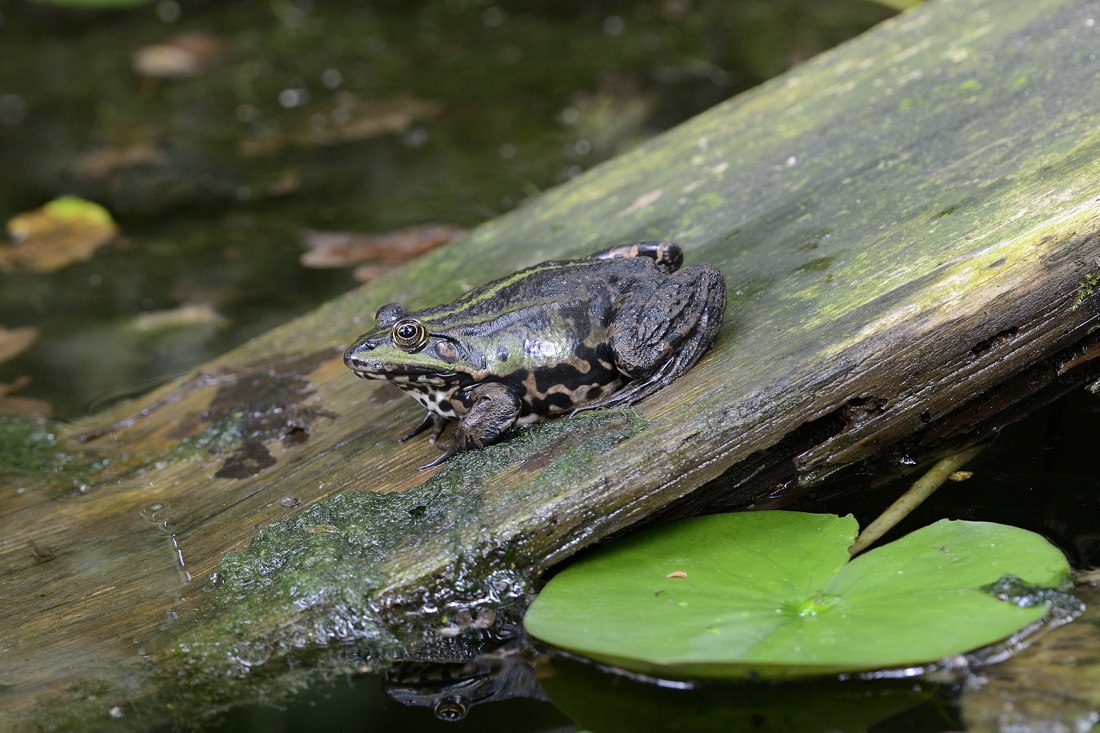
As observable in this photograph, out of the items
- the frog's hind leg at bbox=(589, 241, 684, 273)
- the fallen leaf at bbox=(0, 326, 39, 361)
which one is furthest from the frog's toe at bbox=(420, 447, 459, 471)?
the fallen leaf at bbox=(0, 326, 39, 361)

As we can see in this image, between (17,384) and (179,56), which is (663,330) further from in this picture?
(179,56)

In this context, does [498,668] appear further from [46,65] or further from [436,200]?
[46,65]

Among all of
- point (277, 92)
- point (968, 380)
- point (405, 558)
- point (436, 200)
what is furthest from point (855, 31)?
point (405, 558)

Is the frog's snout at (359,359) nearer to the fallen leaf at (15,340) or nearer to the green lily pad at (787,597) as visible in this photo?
the green lily pad at (787,597)

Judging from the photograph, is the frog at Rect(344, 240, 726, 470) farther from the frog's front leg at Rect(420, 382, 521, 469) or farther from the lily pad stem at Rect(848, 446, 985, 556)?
the lily pad stem at Rect(848, 446, 985, 556)

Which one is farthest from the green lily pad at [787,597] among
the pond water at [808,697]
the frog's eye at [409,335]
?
the frog's eye at [409,335]

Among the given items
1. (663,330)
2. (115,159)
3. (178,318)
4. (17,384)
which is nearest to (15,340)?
(17,384)

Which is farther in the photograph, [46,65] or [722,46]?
[46,65]
